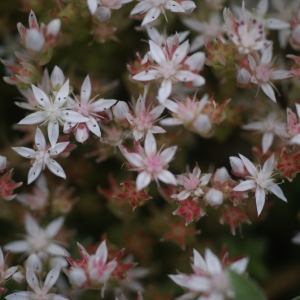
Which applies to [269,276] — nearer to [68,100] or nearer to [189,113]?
[189,113]

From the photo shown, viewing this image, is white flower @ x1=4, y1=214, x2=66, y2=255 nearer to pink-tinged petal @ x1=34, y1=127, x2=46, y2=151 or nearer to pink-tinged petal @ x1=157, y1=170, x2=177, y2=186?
pink-tinged petal @ x1=34, y1=127, x2=46, y2=151

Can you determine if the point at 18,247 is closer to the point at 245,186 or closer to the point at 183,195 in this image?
the point at 183,195

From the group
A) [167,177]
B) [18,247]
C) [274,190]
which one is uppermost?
[167,177]

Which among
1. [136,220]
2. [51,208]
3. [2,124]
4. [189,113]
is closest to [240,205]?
[189,113]

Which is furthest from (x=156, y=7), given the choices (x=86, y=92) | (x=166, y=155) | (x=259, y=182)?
(x=259, y=182)

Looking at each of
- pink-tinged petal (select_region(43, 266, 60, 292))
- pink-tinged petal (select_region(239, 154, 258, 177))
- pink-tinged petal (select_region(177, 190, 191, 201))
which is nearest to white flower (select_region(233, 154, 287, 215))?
pink-tinged petal (select_region(239, 154, 258, 177))

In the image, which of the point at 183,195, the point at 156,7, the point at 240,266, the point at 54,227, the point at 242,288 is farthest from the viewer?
the point at 54,227

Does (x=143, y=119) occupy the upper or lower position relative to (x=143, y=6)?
lower
